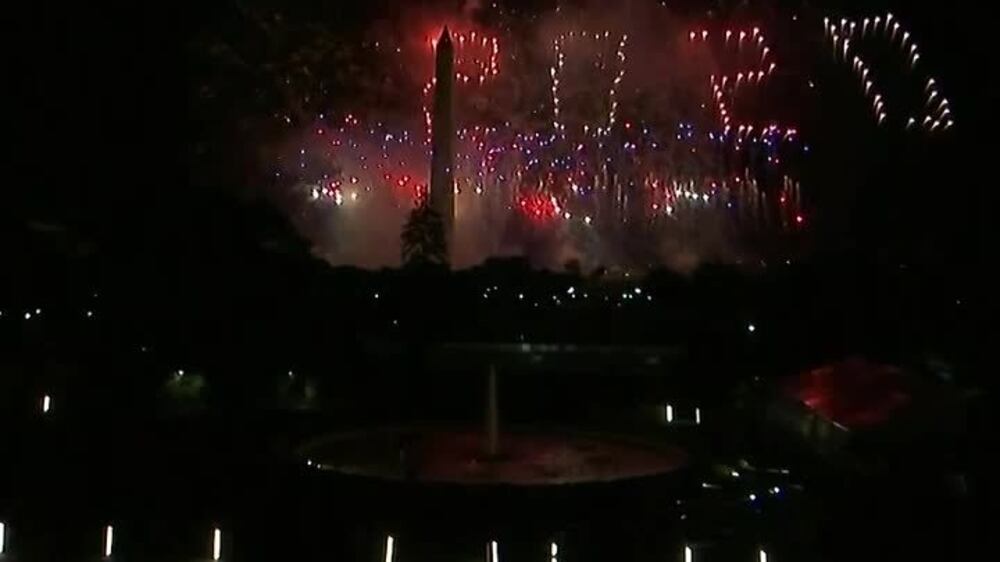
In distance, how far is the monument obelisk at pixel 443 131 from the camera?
13.3 m

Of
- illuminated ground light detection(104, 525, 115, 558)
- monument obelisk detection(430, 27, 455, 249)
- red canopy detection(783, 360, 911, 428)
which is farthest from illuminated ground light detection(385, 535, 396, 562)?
monument obelisk detection(430, 27, 455, 249)

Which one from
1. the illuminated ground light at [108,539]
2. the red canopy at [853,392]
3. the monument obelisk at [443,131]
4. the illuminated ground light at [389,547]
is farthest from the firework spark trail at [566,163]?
the illuminated ground light at [389,547]

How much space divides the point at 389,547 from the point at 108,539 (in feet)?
3.84

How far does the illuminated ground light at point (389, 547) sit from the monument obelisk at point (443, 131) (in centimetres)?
909

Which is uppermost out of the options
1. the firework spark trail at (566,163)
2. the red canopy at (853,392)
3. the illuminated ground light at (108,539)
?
the firework spark trail at (566,163)

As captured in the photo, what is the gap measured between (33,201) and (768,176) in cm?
879

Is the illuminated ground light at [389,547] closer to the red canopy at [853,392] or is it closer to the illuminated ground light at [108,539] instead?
the illuminated ground light at [108,539]

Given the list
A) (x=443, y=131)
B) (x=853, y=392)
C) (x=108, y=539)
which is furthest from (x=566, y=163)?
(x=108, y=539)

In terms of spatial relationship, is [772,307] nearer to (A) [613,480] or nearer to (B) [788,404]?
(B) [788,404]

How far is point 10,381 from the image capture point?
5418 millimetres

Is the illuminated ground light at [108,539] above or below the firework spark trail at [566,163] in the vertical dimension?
below

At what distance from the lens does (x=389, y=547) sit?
407 cm

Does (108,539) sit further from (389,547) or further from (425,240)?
(425,240)

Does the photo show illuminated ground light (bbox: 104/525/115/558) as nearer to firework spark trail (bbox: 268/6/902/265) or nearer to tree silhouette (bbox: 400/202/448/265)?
tree silhouette (bbox: 400/202/448/265)
